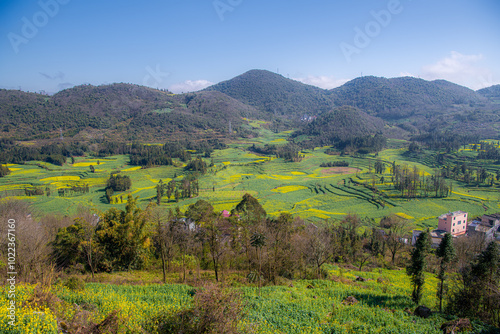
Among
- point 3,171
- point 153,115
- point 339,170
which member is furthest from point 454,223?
point 153,115

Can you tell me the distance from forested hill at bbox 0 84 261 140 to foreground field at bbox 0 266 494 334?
344 ft

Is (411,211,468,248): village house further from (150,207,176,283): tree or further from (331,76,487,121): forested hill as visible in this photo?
(331,76,487,121): forested hill

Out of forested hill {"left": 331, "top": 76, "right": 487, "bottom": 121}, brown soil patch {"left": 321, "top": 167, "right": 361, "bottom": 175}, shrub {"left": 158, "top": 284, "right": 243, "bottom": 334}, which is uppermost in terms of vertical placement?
forested hill {"left": 331, "top": 76, "right": 487, "bottom": 121}

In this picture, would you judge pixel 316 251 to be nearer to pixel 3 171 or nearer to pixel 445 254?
pixel 445 254

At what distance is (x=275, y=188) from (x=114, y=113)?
106496mm

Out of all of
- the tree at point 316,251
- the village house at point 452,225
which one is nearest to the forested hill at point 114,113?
the village house at point 452,225

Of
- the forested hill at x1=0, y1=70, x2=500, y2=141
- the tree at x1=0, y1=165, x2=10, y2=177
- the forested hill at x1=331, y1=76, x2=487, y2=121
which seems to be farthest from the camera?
the forested hill at x1=331, y1=76, x2=487, y2=121

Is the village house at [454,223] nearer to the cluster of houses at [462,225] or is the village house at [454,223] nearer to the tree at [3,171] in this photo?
the cluster of houses at [462,225]

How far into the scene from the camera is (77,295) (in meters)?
9.66

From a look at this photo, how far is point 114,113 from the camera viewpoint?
129 m

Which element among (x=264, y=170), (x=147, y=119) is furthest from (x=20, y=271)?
(x=147, y=119)

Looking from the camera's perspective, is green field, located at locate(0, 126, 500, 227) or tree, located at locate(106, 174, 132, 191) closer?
green field, located at locate(0, 126, 500, 227)

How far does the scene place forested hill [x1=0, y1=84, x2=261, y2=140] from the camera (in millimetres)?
104062

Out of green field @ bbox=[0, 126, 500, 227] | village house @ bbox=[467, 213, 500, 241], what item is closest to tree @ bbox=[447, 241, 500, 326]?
village house @ bbox=[467, 213, 500, 241]
